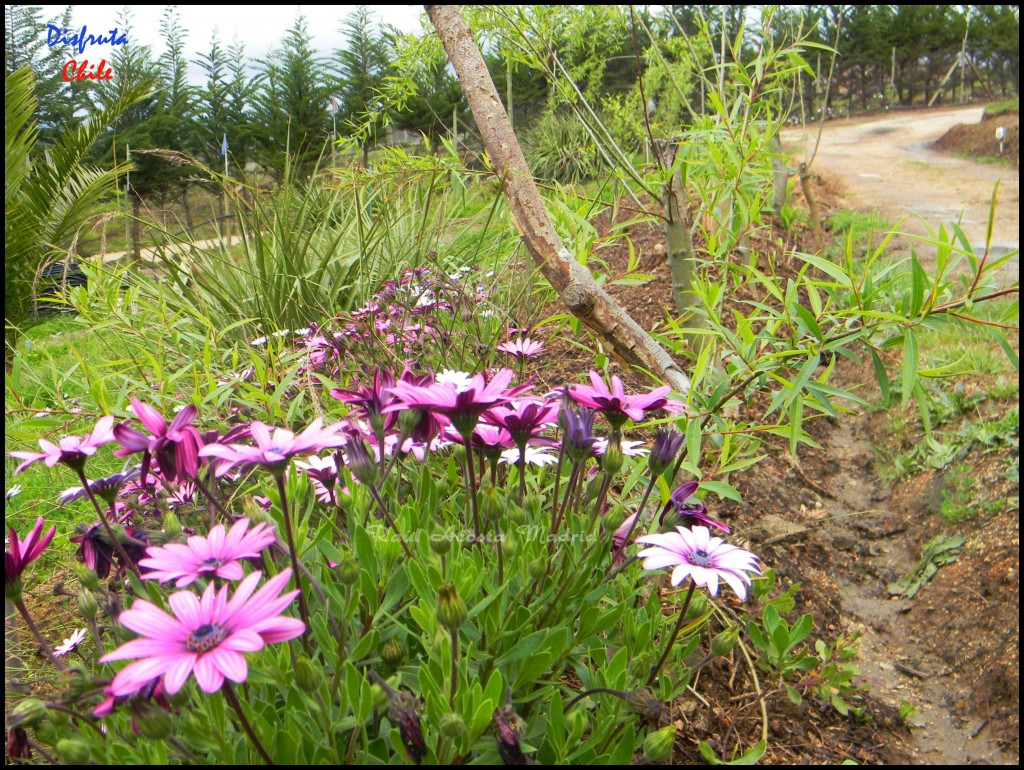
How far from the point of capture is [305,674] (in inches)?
30.5

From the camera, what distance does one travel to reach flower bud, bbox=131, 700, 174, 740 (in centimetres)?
70

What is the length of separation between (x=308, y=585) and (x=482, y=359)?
1.26 m

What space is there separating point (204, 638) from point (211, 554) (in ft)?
0.53

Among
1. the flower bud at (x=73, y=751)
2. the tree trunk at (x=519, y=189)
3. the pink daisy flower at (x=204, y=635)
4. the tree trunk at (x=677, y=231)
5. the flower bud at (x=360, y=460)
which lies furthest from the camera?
the tree trunk at (x=677, y=231)

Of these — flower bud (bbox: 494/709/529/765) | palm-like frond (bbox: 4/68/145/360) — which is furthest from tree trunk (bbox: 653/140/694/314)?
palm-like frond (bbox: 4/68/145/360)

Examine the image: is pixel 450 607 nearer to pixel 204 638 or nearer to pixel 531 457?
pixel 204 638

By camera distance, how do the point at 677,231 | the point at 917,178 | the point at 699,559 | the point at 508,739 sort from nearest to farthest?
1. the point at 508,739
2. the point at 699,559
3. the point at 677,231
4. the point at 917,178

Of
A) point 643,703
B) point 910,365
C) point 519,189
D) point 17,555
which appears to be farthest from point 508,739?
point 519,189

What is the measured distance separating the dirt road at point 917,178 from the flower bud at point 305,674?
8.20 feet

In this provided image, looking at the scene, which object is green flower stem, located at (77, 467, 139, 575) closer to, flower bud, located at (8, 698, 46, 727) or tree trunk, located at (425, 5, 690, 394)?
flower bud, located at (8, 698, 46, 727)

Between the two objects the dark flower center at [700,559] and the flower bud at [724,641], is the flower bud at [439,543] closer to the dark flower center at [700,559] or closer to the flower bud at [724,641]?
the dark flower center at [700,559]

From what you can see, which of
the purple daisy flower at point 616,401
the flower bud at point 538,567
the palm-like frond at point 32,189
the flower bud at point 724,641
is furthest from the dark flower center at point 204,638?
the palm-like frond at point 32,189

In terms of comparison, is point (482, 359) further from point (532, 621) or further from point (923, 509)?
point (923, 509)

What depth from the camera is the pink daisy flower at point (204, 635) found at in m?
0.65
